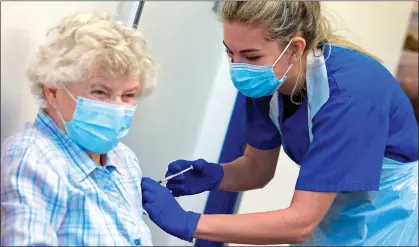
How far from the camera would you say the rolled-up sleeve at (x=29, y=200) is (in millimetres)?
821

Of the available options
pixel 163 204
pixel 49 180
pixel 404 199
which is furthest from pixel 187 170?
pixel 404 199

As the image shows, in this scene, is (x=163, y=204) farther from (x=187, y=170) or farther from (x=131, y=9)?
(x=131, y=9)

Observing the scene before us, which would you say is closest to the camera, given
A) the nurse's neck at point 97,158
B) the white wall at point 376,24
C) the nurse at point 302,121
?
the nurse's neck at point 97,158

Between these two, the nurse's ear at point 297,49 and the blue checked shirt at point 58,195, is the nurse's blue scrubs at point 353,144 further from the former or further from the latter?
the blue checked shirt at point 58,195

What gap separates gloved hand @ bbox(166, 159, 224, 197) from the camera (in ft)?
3.94

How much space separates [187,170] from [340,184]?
1.10 ft

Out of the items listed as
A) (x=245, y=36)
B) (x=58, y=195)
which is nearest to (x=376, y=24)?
(x=245, y=36)

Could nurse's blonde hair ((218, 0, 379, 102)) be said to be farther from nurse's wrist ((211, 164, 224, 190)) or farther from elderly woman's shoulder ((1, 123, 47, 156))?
elderly woman's shoulder ((1, 123, 47, 156))

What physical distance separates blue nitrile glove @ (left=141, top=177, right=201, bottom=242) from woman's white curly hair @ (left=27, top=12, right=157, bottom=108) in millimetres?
248

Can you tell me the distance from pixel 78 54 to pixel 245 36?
16.5 inches

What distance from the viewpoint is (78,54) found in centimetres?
89

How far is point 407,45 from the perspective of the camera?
251 centimetres

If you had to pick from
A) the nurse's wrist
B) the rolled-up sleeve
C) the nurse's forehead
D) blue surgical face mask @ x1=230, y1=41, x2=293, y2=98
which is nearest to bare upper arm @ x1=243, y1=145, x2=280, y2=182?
the nurse's wrist

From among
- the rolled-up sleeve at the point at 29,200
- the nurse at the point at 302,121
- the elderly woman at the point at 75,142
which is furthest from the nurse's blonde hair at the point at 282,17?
the rolled-up sleeve at the point at 29,200
